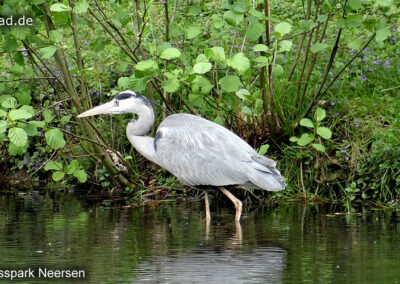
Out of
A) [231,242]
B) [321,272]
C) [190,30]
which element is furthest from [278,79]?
[321,272]

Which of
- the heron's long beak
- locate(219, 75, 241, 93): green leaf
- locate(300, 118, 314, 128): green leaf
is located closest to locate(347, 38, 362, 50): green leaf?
locate(300, 118, 314, 128): green leaf

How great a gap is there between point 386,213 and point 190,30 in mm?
2560

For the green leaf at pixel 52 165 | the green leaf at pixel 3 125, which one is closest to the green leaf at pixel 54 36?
the green leaf at pixel 3 125

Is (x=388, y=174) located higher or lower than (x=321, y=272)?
higher

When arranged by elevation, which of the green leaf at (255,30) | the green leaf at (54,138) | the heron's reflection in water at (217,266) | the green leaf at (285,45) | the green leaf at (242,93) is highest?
the green leaf at (255,30)

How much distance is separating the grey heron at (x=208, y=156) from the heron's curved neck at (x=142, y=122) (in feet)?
0.68

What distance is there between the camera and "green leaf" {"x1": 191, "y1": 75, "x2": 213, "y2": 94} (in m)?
8.66

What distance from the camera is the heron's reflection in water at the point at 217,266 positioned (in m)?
6.01

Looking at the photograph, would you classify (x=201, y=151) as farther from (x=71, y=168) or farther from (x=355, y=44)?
(x=355, y=44)

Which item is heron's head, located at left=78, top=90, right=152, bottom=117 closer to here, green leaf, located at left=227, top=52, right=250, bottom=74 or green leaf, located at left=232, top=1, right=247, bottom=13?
green leaf, located at left=227, top=52, right=250, bottom=74

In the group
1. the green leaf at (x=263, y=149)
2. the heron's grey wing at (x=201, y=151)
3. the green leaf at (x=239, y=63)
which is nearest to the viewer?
the green leaf at (x=239, y=63)

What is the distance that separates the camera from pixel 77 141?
10.7 m

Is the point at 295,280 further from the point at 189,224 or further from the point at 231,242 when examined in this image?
the point at 189,224

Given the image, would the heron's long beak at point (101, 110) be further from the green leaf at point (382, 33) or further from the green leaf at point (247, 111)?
the green leaf at point (382, 33)
